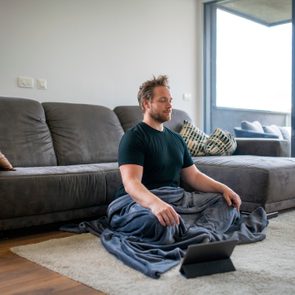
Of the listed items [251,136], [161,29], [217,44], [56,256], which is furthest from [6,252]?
[217,44]

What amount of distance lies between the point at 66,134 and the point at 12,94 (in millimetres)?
603

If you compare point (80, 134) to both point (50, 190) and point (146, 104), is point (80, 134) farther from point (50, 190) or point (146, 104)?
point (146, 104)

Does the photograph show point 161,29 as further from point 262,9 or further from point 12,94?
point 12,94

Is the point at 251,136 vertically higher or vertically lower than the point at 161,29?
lower

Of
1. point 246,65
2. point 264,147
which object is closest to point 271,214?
point 264,147

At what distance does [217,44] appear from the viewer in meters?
4.99

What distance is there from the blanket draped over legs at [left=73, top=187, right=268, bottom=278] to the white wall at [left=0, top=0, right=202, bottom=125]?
5.42ft

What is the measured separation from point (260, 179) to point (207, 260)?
1.13 m

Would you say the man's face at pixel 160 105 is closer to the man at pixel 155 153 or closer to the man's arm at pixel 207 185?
the man at pixel 155 153

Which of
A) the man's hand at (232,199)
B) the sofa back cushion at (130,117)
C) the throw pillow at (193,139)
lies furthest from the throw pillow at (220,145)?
the man's hand at (232,199)

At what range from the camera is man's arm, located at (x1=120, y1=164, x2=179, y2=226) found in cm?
176

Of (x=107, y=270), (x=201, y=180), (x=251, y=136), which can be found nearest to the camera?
(x=107, y=270)

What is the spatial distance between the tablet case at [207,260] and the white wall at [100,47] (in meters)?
2.32

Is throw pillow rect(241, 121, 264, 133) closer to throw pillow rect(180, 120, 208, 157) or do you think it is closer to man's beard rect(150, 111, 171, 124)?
throw pillow rect(180, 120, 208, 157)
